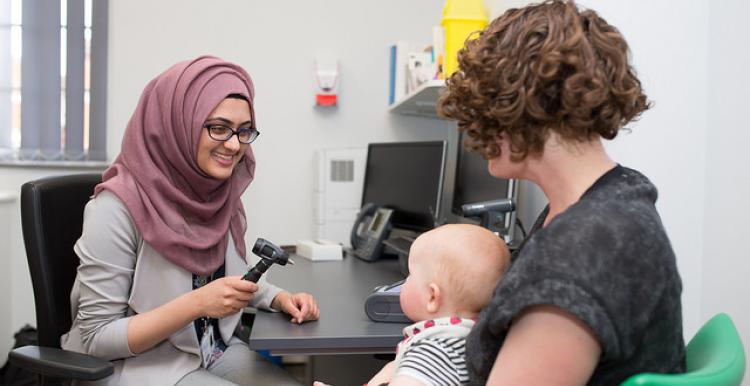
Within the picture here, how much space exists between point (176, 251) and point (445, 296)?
2.46ft

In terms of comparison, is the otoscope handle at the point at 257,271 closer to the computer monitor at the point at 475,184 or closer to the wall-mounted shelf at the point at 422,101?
the computer monitor at the point at 475,184

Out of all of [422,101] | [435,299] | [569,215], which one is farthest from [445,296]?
[422,101]

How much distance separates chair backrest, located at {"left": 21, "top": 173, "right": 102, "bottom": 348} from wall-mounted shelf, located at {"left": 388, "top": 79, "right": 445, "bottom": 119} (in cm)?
108

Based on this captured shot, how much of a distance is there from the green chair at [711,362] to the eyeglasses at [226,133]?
116 cm

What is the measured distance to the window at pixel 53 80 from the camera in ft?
9.61

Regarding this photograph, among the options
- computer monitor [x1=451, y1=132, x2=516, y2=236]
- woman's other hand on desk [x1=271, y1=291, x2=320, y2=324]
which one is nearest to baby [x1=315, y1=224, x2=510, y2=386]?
woman's other hand on desk [x1=271, y1=291, x2=320, y2=324]

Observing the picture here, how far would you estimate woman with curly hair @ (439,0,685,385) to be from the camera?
684 millimetres

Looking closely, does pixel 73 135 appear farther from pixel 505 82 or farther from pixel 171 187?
pixel 505 82

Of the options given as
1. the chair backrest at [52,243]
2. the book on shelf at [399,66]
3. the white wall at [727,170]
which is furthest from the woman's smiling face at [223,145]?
the book on shelf at [399,66]

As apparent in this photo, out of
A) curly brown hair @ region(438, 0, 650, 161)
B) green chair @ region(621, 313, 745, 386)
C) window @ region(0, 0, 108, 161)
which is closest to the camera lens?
green chair @ region(621, 313, 745, 386)

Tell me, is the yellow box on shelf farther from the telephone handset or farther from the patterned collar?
the patterned collar

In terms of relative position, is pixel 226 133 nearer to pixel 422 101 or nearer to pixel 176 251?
pixel 176 251

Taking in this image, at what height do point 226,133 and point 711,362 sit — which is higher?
point 226,133

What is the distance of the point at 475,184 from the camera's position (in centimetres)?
211
